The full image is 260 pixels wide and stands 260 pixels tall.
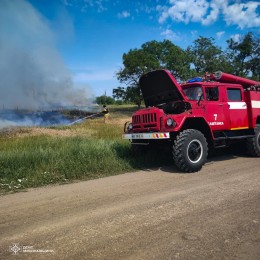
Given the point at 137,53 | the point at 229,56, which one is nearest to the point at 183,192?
the point at 137,53

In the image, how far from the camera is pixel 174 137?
883 centimetres

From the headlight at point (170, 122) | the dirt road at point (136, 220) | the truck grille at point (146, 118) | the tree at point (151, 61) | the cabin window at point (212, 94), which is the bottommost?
the dirt road at point (136, 220)

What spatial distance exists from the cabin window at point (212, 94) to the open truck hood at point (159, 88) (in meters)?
1.02

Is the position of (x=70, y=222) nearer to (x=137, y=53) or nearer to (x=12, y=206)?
(x=12, y=206)

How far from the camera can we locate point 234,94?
33.9 feet

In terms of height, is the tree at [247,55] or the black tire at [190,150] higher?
the tree at [247,55]

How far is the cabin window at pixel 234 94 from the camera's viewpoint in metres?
10.2

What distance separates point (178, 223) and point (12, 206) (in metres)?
3.00

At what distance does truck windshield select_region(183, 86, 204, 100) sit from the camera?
9.35 meters

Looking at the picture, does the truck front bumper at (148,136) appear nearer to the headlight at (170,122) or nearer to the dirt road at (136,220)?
the headlight at (170,122)

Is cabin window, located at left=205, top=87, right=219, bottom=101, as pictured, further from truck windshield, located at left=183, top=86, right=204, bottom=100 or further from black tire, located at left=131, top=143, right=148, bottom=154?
black tire, located at left=131, top=143, right=148, bottom=154

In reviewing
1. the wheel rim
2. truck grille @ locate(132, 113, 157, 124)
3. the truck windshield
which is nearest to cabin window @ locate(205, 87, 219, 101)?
the truck windshield

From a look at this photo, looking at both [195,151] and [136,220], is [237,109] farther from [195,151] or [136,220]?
[136,220]

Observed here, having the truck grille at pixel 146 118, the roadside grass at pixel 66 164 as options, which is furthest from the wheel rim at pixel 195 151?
the roadside grass at pixel 66 164
